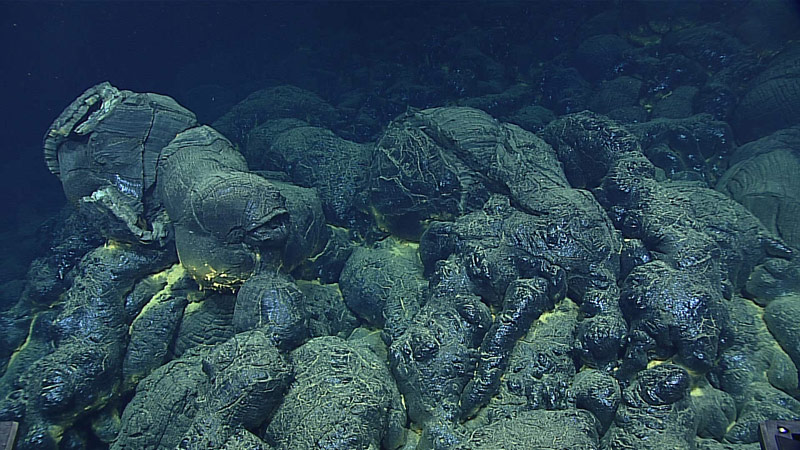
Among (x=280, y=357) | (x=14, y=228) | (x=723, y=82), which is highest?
(x=723, y=82)

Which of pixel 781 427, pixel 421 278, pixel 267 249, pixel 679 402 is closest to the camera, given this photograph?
pixel 781 427

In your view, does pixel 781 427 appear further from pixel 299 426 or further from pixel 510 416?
pixel 299 426

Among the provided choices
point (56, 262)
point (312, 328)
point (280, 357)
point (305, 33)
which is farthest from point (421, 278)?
point (305, 33)

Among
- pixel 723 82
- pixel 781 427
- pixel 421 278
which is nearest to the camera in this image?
pixel 781 427

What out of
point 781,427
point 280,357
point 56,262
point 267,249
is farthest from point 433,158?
point 56,262

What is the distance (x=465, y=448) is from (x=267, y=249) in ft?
7.57

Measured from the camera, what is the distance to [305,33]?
650 inches

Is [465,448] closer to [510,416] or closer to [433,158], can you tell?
[510,416]

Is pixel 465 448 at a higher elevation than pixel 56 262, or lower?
higher

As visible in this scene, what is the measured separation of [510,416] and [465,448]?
0.49 m

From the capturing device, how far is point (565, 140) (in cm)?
544

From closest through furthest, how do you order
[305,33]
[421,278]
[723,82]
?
[421,278], [723,82], [305,33]

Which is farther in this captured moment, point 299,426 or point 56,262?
point 56,262

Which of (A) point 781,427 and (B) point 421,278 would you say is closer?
(A) point 781,427
